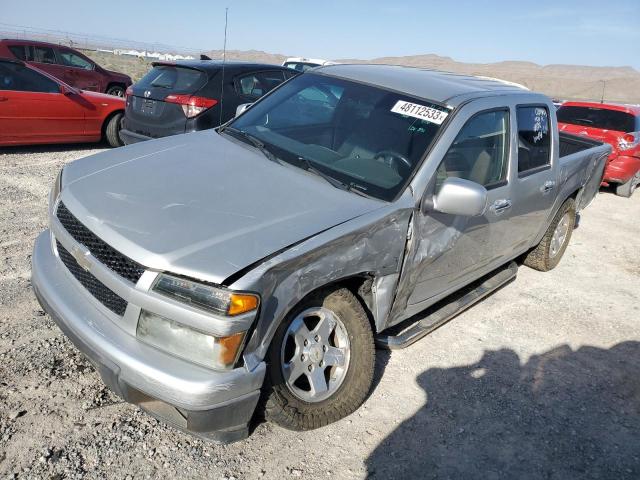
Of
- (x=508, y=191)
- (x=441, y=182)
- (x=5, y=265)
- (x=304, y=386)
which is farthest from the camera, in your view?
(x=5, y=265)

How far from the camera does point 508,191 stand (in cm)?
392

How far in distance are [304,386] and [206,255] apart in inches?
39.1

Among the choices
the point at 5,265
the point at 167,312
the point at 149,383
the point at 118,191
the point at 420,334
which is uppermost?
the point at 118,191

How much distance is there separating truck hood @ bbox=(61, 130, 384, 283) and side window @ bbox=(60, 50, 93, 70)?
11.5 m

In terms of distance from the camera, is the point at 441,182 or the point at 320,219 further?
the point at 441,182

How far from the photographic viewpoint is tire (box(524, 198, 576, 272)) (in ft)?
17.7

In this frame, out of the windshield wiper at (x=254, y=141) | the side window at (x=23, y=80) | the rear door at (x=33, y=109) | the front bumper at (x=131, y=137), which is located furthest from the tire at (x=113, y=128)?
the windshield wiper at (x=254, y=141)

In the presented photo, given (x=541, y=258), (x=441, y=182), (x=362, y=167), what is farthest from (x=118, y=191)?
(x=541, y=258)

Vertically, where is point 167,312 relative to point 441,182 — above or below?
below

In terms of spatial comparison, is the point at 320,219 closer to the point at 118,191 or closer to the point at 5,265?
the point at 118,191

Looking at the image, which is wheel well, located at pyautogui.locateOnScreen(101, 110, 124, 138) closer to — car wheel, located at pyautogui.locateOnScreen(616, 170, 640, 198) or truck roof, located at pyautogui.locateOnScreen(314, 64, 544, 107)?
truck roof, located at pyautogui.locateOnScreen(314, 64, 544, 107)

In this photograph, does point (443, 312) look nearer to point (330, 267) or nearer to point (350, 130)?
point (350, 130)

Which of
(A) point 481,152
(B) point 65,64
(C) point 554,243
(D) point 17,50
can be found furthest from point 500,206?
(B) point 65,64

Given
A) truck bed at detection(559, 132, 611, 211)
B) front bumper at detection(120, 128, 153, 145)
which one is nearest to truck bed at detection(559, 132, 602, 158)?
truck bed at detection(559, 132, 611, 211)
